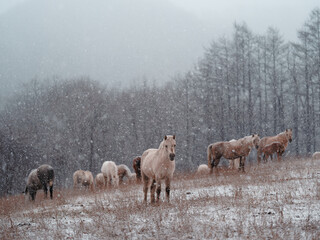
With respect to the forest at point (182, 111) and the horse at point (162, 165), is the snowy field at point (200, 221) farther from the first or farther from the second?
the forest at point (182, 111)

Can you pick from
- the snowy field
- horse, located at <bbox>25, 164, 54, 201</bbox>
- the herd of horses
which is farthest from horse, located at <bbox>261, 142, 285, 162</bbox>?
horse, located at <bbox>25, 164, 54, 201</bbox>

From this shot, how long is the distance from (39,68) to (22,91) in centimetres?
4327

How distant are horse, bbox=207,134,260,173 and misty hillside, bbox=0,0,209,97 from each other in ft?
73.3

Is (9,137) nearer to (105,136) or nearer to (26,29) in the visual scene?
(105,136)

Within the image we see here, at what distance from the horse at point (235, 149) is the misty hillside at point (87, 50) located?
22.3 m

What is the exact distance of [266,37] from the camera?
30.9m

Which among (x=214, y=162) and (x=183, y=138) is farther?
(x=183, y=138)

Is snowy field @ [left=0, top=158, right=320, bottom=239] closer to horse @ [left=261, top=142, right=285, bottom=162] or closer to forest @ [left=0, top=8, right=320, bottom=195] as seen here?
horse @ [left=261, top=142, right=285, bottom=162]

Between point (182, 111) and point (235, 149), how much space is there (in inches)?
723

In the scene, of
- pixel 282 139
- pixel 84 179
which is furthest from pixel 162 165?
pixel 84 179

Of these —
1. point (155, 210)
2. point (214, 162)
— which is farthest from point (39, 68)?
point (155, 210)

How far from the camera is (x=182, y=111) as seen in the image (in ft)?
112

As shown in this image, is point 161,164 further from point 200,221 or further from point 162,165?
point 200,221

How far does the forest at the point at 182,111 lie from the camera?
29.2 m
